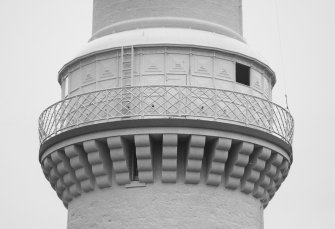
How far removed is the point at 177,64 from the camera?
34.2m

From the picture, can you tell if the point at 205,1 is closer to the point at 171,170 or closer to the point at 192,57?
the point at 192,57

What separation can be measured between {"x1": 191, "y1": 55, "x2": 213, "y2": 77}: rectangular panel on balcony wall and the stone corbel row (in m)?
2.04

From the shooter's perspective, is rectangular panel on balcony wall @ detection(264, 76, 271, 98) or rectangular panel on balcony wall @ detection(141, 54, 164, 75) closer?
rectangular panel on balcony wall @ detection(141, 54, 164, 75)

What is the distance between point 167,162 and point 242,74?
3836 millimetres

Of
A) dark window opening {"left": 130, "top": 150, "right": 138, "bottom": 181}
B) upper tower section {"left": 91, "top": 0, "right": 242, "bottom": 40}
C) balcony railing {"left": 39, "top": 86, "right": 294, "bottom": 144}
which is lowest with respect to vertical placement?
dark window opening {"left": 130, "top": 150, "right": 138, "bottom": 181}

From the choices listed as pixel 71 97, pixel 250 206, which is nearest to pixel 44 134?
pixel 71 97

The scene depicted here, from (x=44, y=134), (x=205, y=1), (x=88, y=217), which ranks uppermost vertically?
(x=205, y=1)

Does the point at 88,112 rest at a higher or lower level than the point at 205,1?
lower

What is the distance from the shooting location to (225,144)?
109ft

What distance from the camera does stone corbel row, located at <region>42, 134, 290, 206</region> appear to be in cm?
3322

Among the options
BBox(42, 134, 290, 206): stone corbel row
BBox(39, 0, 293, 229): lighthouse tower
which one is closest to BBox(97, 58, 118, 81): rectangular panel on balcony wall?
BBox(39, 0, 293, 229): lighthouse tower

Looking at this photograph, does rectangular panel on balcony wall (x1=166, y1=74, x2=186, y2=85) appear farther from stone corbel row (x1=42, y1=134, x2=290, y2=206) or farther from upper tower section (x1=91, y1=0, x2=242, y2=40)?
upper tower section (x1=91, y1=0, x2=242, y2=40)

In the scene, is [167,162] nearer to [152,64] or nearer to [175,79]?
[175,79]

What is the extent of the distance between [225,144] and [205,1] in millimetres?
4740
